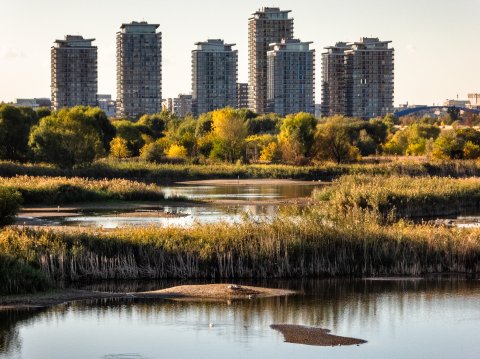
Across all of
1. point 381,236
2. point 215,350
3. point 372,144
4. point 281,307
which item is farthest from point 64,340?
point 372,144

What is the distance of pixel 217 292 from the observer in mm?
33250

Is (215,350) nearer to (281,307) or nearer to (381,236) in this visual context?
(281,307)

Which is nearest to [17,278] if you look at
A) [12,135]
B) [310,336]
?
[310,336]

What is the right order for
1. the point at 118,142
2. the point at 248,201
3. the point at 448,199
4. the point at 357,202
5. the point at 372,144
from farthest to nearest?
the point at 372,144 < the point at 118,142 < the point at 248,201 < the point at 448,199 < the point at 357,202

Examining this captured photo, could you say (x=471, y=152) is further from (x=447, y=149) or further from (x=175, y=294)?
(x=175, y=294)

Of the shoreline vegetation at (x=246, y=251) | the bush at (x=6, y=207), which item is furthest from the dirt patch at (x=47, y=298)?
the bush at (x=6, y=207)

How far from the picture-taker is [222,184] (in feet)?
286

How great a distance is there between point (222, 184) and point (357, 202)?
1330 inches

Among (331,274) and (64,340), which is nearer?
(64,340)

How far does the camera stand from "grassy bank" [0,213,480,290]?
34.8 meters

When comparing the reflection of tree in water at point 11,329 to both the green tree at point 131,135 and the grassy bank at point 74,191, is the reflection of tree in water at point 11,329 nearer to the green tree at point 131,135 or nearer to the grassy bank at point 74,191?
the grassy bank at point 74,191

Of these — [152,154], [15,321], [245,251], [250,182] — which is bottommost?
[15,321]

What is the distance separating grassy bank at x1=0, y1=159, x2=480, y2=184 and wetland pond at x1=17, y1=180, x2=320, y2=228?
272 inches

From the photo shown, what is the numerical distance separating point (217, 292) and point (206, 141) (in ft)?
272
